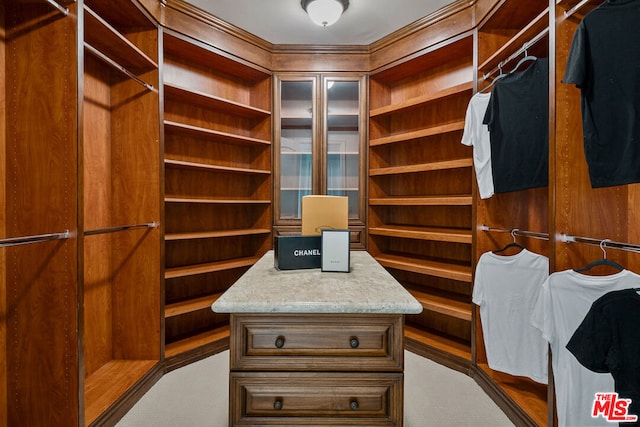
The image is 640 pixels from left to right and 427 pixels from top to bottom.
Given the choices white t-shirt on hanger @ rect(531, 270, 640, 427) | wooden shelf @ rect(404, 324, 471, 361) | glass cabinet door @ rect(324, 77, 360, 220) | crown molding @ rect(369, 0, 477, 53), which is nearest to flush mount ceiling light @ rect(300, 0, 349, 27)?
crown molding @ rect(369, 0, 477, 53)

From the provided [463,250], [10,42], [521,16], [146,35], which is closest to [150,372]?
[10,42]

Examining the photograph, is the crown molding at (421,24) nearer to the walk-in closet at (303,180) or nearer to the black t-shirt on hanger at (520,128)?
the walk-in closet at (303,180)

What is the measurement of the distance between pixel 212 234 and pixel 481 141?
7.34 ft

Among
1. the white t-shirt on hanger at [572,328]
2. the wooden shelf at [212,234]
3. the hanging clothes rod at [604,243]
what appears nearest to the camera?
the hanging clothes rod at [604,243]

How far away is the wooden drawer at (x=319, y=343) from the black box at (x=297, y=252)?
1.38 ft

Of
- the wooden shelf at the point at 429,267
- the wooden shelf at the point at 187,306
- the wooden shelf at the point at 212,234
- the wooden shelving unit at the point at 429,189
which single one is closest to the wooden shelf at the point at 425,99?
the wooden shelving unit at the point at 429,189

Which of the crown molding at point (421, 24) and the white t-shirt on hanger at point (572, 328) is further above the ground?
the crown molding at point (421, 24)

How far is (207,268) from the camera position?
2.73 metres

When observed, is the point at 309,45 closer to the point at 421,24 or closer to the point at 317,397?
the point at 421,24

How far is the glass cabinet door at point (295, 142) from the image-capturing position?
3143 mm

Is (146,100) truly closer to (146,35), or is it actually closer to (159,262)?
(146,35)

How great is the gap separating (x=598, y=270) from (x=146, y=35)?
3.14m

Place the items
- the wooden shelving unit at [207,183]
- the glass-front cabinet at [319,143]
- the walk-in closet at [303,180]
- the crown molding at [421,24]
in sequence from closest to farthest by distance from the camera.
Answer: the walk-in closet at [303,180] < the crown molding at [421,24] < the wooden shelving unit at [207,183] < the glass-front cabinet at [319,143]

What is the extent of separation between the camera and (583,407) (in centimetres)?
138
